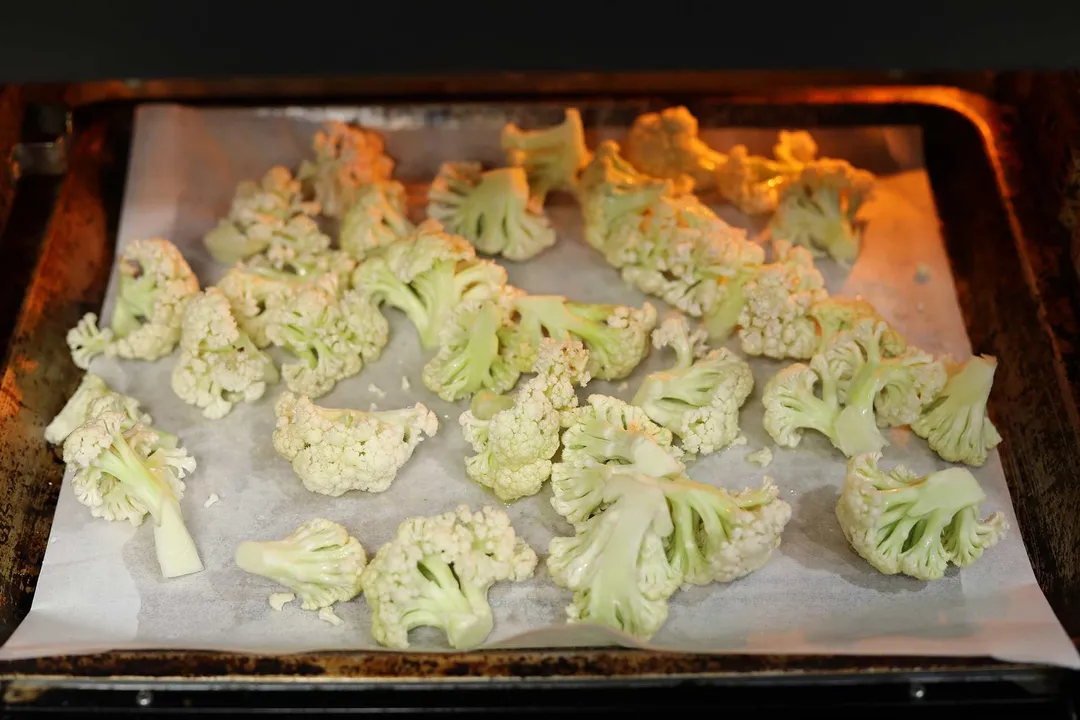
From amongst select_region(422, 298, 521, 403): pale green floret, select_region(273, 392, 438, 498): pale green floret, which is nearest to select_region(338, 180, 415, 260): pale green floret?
select_region(422, 298, 521, 403): pale green floret

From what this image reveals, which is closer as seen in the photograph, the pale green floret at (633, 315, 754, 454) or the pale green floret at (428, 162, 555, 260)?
the pale green floret at (633, 315, 754, 454)

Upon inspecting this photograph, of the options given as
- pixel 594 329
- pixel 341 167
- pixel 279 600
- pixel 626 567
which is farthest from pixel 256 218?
pixel 626 567

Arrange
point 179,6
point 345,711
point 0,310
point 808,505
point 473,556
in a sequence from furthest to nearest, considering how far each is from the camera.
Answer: point 0,310 → point 808,505 → point 473,556 → point 345,711 → point 179,6

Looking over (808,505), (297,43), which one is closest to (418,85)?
(297,43)

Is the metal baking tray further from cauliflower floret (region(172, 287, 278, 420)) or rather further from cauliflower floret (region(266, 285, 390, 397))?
cauliflower floret (region(266, 285, 390, 397))

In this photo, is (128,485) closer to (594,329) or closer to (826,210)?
(594,329)

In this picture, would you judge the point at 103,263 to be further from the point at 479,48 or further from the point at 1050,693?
the point at 1050,693
